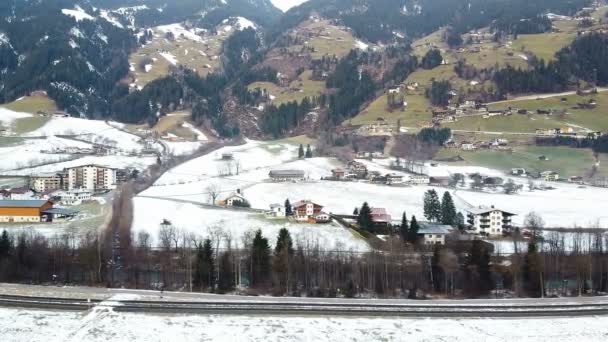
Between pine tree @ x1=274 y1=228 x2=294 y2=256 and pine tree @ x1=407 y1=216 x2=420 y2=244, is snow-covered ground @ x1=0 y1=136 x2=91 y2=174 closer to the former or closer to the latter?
pine tree @ x1=274 y1=228 x2=294 y2=256

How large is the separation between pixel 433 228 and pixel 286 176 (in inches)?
1096

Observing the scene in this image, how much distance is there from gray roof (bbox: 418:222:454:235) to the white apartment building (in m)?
36.3

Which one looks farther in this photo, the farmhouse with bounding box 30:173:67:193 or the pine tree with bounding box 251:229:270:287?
the farmhouse with bounding box 30:173:67:193

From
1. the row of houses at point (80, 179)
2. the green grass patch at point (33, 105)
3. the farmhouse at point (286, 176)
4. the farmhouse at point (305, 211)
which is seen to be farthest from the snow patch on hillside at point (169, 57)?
the farmhouse at point (305, 211)

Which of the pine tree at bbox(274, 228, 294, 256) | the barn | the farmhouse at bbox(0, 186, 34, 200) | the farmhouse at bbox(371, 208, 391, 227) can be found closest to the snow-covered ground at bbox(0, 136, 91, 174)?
the farmhouse at bbox(0, 186, 34, 200)

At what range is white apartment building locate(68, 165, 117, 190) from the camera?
2537 inches

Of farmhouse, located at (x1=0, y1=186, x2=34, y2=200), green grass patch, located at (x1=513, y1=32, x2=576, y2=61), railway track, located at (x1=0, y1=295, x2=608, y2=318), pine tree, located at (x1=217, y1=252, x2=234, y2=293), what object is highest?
green grass patch, located at (x1=513, y1=32, x2=576, y2=61)

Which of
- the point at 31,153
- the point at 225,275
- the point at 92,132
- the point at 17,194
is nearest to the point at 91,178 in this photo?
the point at 17,194

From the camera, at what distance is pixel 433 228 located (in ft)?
134

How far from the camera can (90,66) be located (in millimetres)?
163625

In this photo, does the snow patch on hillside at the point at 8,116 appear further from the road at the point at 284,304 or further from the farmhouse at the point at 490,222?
the farmhouse at the point at 490,222

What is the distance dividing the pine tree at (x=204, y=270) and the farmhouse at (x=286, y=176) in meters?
33.6

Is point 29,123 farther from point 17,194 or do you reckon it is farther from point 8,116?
point 17,194

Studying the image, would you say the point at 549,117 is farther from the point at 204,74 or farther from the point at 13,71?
the point at 13,71
